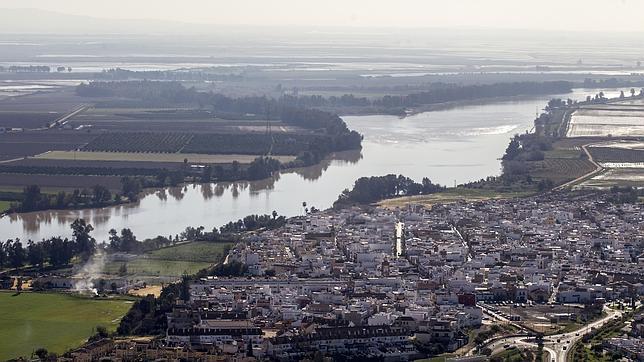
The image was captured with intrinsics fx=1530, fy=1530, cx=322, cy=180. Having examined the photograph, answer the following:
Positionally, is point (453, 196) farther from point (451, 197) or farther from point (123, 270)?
point (123, 270)

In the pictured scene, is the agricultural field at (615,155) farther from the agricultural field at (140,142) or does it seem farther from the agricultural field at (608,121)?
the agricultural field at (140,142)

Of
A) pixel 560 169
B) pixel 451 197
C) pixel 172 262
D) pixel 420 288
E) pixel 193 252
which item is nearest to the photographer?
pixel 420 288

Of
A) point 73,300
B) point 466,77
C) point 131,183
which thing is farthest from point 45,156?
point 466,77

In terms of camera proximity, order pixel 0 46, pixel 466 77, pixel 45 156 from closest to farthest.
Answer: pixel 45 156 < pixel 466 77 < pixel 0 46

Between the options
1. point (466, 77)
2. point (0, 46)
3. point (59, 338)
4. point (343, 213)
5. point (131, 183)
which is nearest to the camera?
point (59, 338)

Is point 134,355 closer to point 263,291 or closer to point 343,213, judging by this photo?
point 263,291

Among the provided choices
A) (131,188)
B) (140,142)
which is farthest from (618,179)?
(140,142)

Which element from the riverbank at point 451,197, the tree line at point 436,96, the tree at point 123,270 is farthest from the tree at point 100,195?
the tree line at point 436,96
